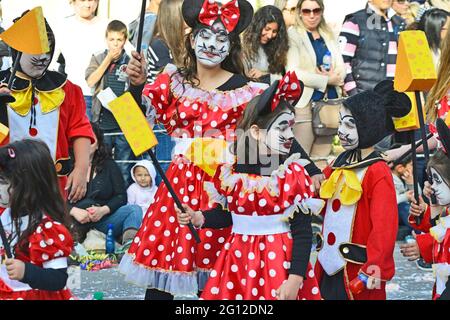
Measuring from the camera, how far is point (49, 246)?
470cm

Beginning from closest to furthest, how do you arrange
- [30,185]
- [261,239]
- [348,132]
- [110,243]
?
[30,185] < [261,239] < [348,132] < [110,243]

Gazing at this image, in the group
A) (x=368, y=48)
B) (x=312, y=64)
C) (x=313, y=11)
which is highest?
(x=313, y=11)

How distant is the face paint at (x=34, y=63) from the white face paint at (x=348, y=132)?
1462 millimetres

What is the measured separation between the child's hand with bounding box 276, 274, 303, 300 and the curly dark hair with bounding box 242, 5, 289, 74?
3.36 m

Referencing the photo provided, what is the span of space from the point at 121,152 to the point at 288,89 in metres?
3.08

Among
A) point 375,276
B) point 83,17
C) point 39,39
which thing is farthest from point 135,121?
point 83,17

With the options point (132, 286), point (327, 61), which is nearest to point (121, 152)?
point (132, 286)

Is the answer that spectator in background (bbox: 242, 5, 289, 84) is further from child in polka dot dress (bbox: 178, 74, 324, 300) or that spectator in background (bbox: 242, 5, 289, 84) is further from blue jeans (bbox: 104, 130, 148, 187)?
child in polka dot dress (bbox: 178, 74, 324, 300)

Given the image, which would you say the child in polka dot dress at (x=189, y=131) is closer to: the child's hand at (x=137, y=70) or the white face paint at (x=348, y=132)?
the child's hand at (x=137, y=70)

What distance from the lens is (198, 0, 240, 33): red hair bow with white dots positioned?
5.68 meters

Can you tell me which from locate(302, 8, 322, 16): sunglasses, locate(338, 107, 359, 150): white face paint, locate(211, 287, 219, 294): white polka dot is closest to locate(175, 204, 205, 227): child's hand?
locate(211, 287, 219, 294): white polka dot

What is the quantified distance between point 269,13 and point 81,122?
2467 millimetres

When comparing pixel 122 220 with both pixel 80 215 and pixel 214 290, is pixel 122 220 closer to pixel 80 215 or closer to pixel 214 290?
pixel 80 215

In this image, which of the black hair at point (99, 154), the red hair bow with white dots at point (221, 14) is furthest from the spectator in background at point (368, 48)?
the red hair bow with white dots at point (221, 14)
